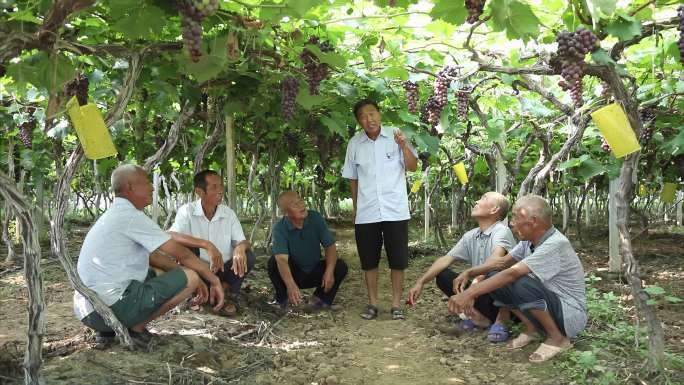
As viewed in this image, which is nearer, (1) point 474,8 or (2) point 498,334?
(1) point 474,8

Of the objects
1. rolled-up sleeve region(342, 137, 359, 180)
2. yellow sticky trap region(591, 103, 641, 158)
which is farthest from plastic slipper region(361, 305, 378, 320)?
yellow sticky trap region(591, 103, 641, 158)

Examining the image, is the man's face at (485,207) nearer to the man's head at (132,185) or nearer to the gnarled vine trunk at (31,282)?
the man's head at (132,185)

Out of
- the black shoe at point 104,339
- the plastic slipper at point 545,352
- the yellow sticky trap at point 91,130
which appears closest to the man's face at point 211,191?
the black shoe at point 104,339

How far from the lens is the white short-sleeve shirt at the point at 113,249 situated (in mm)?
3256

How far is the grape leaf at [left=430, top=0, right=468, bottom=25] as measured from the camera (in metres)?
2.39

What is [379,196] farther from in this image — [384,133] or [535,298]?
[535,298]

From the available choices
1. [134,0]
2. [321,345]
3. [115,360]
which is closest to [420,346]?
[321,345]

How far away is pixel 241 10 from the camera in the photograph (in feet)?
9.27

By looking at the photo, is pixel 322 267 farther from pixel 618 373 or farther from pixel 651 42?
pixel 651 42

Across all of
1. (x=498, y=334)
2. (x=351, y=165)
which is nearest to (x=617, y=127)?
(x=498, y=334)

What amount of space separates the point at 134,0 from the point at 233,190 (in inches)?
137

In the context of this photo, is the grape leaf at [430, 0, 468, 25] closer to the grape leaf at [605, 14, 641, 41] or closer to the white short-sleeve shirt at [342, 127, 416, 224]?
the grape leaf at [605, 14, 641, 41]

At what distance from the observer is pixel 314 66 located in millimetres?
3535

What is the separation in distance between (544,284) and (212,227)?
8.69 feet
